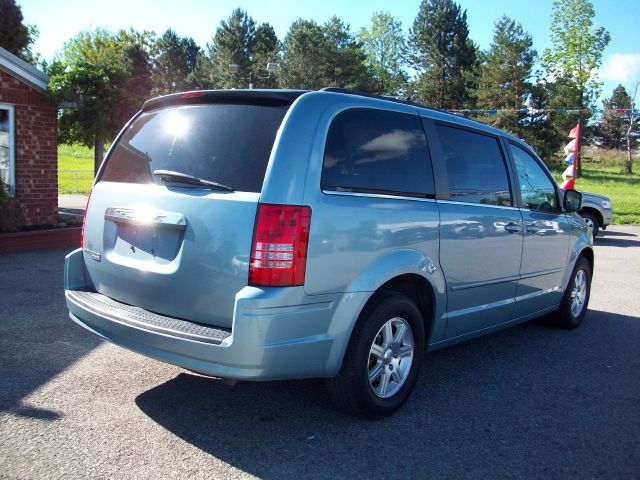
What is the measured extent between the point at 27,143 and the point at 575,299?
31.2ft

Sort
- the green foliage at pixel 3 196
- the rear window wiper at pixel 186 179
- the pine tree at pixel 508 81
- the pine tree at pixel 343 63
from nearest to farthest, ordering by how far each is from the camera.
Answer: the rear window wiper at pixel 186 179, the green foliage at pixel 3 196, the pine tree at pixel 508 81, the pine tree at pixel 343 63

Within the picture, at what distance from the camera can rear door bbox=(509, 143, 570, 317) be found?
4.91 metres

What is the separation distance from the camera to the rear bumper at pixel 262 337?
2865 mm

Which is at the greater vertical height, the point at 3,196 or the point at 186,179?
the point at 186,179

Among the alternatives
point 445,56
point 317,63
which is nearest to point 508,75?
point 445,56

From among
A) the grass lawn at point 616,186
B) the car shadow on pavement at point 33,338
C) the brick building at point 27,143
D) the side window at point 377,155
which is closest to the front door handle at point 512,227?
the side window at point 377,155

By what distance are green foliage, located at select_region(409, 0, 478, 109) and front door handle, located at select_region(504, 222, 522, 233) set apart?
45.2 meters

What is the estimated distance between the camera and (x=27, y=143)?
34.8ft

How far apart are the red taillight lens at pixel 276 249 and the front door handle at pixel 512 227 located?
222 cm

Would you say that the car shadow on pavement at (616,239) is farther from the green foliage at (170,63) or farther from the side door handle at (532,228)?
the green foliage at (170,63)

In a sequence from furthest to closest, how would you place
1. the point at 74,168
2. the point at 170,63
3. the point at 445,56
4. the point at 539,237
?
the point at 170,63
the point at 445,56
the point at 74,168
the point at 539,237

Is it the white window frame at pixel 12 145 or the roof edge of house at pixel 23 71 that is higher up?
the roof edge of house at pixel 23 71

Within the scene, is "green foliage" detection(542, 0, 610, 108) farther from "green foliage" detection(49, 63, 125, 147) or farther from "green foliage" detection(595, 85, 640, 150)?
"green foliage" detection(49, 63, 125, 147)

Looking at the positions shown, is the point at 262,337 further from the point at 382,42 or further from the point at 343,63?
the point at 382,42
